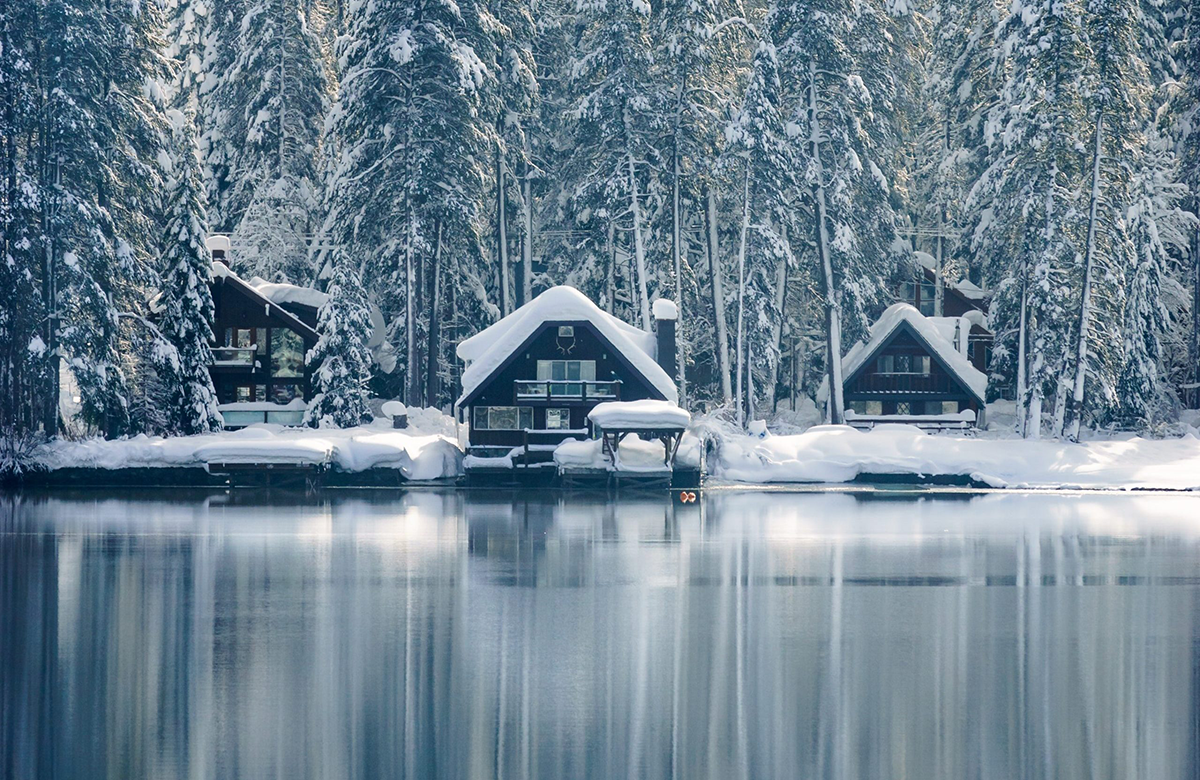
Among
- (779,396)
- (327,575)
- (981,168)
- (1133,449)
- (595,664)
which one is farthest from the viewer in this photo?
(779,396)

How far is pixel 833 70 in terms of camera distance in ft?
200

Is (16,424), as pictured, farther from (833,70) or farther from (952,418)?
(952,418)

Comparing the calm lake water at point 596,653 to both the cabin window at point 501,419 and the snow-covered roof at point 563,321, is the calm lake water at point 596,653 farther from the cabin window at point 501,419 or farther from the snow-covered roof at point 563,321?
the cabin window at point 501,419

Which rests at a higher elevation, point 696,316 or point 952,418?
point 696,316

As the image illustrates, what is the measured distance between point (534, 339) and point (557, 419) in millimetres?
3359

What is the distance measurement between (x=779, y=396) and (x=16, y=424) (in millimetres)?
41861

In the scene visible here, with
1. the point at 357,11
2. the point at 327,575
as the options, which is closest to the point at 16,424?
the point at 357,11

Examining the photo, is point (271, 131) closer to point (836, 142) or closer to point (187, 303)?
point (187, 303)

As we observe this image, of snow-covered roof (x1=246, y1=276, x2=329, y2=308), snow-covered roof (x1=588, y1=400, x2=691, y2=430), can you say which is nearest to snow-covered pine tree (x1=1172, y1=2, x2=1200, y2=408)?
snow-covered roof (x1=588, y1=400, x2=691, y2=430)

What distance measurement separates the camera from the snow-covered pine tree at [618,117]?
60.6 metres

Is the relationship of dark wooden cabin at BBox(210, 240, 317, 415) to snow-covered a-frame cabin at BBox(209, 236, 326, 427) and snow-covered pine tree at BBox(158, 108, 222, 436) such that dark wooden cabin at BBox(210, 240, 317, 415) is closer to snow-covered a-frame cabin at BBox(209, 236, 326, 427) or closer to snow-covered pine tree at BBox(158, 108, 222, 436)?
snow-covered a-frame cabin at BBox(209, 236, 326, 427)

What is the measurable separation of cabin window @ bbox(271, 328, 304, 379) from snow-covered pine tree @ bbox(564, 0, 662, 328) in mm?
15350

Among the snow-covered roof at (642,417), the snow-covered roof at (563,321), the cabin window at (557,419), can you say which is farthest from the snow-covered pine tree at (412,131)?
the snow-covered roof at (642,417)

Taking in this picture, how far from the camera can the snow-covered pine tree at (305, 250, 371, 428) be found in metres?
61.8
